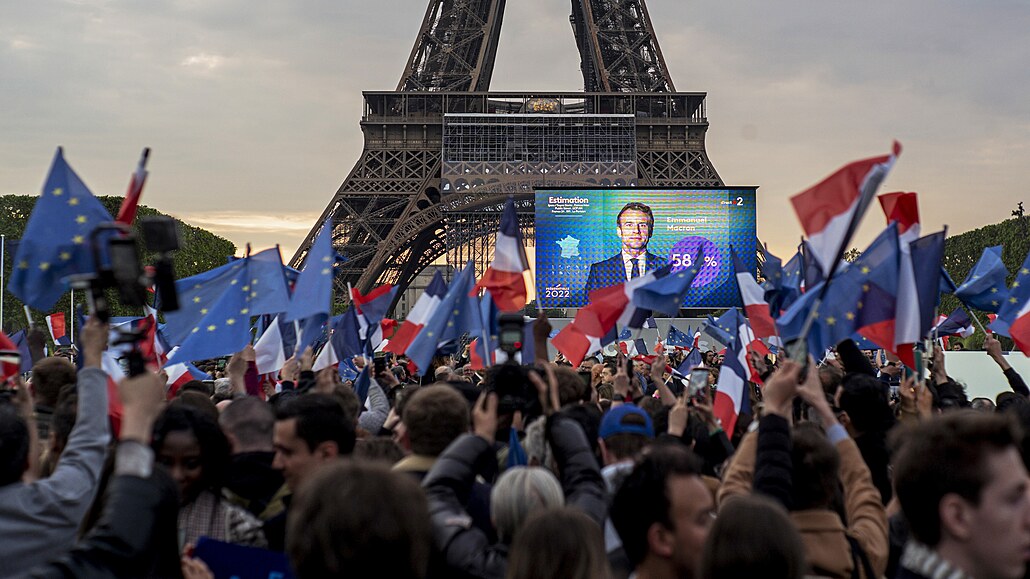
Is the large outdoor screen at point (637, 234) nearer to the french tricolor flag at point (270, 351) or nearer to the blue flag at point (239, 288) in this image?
the blue flag at point (239, 288)

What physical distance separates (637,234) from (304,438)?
3012 cm

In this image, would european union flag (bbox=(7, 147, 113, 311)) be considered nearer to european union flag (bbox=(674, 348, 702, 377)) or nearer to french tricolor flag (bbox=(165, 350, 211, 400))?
french tricolor flag (bbox=(165, 350, 211, 400))

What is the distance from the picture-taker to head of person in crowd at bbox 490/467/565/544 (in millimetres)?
3012

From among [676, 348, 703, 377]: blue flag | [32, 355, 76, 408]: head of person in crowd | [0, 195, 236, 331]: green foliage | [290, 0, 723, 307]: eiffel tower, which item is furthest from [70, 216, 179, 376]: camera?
[290, 0, 723, 307]: eiffel tower

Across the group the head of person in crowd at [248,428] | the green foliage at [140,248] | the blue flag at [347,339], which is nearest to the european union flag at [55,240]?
the head of person in crowd at [248,428]

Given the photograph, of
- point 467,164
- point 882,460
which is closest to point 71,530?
point 882,460

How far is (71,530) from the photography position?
304cm

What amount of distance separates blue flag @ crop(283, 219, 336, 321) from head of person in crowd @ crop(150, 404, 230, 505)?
15.9ft

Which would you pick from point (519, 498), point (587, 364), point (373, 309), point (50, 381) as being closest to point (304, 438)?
point (519, 498)

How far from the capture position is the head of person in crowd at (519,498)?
301cm

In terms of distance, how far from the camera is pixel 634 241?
33312 mm

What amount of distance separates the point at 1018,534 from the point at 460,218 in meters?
42.1

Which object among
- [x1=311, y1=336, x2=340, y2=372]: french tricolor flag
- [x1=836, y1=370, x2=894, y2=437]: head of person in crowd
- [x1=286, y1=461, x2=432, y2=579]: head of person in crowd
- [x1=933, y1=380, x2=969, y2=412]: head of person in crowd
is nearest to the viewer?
[x1=286, y1=461, x2=432, y2=579]: head of person in crowd

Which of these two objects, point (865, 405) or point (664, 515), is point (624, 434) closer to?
point (664, 515)
